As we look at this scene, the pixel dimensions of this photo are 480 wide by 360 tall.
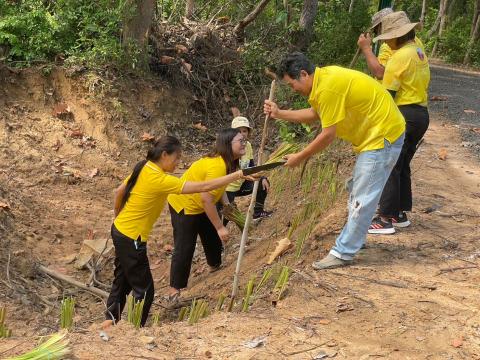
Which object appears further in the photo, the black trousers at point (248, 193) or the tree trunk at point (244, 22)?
the tree trunk at point (244, 22)

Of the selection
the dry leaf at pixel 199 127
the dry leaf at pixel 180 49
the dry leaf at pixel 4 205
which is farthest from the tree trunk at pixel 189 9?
the dry leaf at pixel 4 205

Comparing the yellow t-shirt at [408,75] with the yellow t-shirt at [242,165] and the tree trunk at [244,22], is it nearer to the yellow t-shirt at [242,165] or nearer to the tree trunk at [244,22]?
the yellow t-shirt at [242,165]

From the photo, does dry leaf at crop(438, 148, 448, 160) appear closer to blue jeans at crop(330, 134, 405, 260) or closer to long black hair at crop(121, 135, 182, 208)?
blue jeans at crop(330, 134, 405, 260)

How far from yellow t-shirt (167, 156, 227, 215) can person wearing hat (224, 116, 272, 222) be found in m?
0.65

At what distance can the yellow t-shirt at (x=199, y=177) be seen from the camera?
4.79 metres

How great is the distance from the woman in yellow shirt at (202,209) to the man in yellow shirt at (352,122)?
0.85m

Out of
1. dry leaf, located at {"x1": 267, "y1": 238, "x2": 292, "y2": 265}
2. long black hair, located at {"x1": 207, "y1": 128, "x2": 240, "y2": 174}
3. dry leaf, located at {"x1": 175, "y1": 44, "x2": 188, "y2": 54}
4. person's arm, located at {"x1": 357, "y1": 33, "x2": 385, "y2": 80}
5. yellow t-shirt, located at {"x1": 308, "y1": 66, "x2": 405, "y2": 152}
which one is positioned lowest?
dry leaf, located at {"x1": 267, "y1": 238, "x2": 292, "y2": 265}

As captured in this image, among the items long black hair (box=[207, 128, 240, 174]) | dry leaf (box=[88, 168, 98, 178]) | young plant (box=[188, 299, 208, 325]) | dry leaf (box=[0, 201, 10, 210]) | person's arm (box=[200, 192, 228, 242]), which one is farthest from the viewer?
dry leaf (box=[88, 168, 98, 178])

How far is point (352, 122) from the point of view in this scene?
13.5 ft

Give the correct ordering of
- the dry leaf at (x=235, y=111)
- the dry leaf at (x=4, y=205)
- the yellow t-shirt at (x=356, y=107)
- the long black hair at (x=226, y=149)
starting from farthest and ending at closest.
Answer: the dry leaf at (x=235, y=111) → the dry leaf at (x=4, y=205) → the long black hair at (x=226, y=149) → the yellow t-shirt at (x=356, y=107)

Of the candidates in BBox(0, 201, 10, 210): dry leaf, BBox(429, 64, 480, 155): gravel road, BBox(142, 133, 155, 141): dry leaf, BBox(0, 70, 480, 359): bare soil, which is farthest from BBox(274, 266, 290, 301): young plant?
BBox(429, 64, 480, 155): gravel road

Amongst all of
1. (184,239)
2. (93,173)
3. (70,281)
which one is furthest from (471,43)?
(70,281)

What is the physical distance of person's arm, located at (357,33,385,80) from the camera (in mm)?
4773

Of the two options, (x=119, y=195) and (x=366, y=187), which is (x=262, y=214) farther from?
(x=366, y=187)
